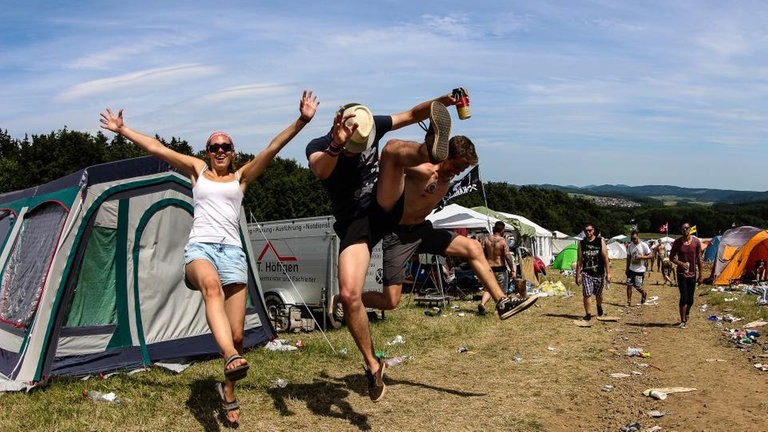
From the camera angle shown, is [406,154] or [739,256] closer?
[406,154]

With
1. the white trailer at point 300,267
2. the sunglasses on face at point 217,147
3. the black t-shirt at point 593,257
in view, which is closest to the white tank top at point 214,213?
the sunglasses on face at point 217,147

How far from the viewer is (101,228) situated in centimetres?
679

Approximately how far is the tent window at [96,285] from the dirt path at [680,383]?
4892 mm

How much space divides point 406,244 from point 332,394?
1.56 metres

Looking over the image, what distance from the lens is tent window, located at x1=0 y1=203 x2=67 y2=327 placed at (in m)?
6.57

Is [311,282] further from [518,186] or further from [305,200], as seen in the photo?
[518,186]

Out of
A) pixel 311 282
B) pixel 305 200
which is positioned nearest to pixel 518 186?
pixel 305 200

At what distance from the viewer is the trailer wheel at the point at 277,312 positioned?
32.6 feet

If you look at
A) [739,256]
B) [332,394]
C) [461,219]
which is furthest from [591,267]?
[739,256]

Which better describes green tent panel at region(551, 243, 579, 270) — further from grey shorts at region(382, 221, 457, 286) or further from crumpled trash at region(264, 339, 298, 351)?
grey shorts at region(382, 221, 457, 286)

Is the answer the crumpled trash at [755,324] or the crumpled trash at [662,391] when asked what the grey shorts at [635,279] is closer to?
the crumpled trash at [755,324]

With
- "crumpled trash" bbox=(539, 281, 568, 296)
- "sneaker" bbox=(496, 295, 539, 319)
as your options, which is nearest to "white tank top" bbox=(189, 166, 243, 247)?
"sneaker" bbox=(496, 295, 539, 319)

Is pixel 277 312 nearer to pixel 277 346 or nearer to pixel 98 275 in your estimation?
pixel 277 346

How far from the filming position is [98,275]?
6863 millimetres
